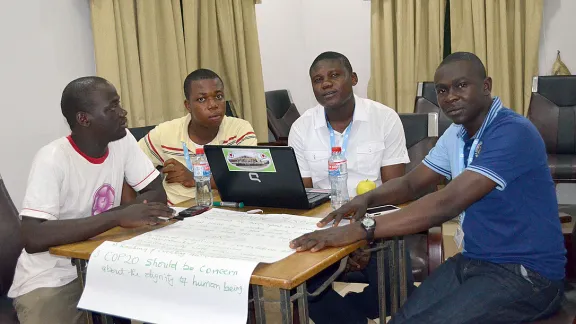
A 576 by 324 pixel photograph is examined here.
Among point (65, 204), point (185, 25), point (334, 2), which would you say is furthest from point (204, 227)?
point (334, 2)

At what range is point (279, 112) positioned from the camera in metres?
5.72

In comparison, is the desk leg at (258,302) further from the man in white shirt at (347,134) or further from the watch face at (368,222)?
the man in white shirt at (347,134)

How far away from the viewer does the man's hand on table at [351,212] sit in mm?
2049

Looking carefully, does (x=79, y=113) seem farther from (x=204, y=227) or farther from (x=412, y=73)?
(x=412, y=73)

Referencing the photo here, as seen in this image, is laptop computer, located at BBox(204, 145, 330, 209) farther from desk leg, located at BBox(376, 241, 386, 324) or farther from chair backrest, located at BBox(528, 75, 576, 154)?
chair backrest, located at BBox(528, 75, 576, 154)

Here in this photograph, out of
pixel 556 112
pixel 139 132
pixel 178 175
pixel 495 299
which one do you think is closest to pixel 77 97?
pixel 178 175

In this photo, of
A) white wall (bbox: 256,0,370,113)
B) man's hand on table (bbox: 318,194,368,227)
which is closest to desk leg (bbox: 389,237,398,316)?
man's hand on table (bbox: 318,194,368,227)

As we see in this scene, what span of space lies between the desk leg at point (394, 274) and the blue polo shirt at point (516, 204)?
0.36 m

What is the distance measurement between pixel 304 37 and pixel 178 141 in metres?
3.79

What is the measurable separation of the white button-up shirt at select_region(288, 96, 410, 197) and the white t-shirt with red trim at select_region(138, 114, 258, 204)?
1.11ft

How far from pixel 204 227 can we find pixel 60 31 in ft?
7.32

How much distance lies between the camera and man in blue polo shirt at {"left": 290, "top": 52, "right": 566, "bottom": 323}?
1.91 m

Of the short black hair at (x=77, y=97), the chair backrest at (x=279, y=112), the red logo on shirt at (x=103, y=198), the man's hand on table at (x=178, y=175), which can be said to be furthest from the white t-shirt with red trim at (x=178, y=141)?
the chair backrest at (x=279, y=112)

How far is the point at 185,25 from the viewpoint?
471 centimetres
